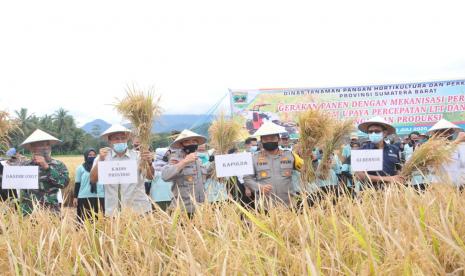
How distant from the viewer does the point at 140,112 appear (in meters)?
3.94

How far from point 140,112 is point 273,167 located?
1.39 metres

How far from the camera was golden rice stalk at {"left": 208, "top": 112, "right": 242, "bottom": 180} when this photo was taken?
15.9ft

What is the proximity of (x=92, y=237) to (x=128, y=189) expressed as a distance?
227 centimetres

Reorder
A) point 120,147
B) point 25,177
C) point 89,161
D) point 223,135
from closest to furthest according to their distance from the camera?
1. point 25,177
2. point 120,147
3. point 223,135
4. point 89,161

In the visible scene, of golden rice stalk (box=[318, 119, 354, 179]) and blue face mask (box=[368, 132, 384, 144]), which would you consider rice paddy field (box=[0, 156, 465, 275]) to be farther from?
blue face mask (box=[368, 132, 384, 144])

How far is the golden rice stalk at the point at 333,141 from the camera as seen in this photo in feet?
13.5

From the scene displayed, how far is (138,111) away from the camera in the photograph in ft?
12.9

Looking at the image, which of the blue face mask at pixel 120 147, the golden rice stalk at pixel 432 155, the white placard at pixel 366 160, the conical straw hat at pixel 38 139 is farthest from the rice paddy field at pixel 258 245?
the conical straw hat at pixel 38 139

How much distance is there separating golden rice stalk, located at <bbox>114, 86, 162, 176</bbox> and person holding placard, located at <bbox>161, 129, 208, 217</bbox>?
1.17ft

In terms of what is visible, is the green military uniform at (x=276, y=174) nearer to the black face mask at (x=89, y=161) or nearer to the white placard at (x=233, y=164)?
the white placard at (x=233, y=164)

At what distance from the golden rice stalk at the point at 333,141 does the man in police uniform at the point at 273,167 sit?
28 centimetres

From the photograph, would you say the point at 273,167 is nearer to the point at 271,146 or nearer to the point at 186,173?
the point at 271,146

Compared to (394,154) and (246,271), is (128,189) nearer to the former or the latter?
(394,154)

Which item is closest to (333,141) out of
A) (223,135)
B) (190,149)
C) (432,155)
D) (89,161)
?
(432,155)
